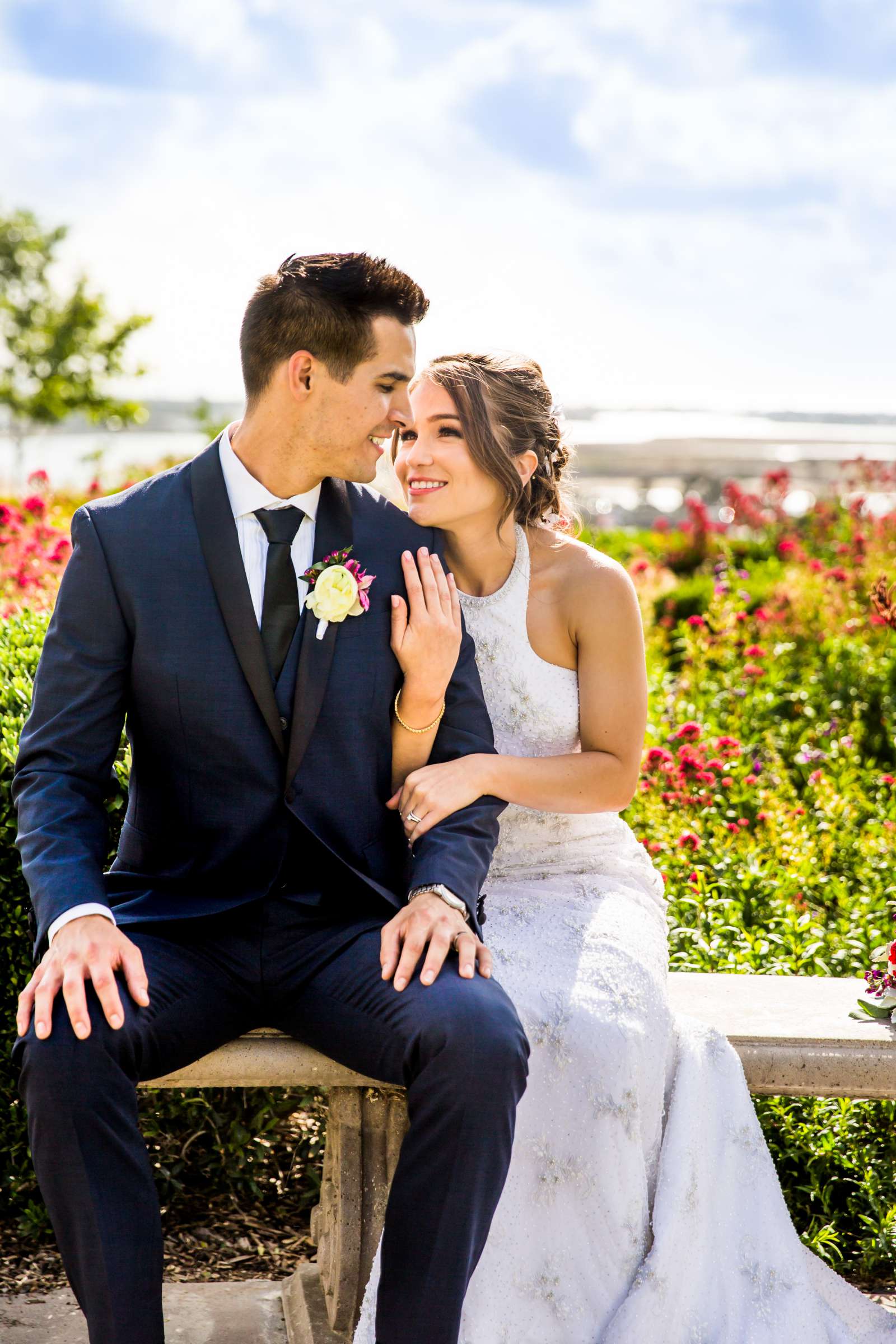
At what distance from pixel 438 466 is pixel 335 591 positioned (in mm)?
690

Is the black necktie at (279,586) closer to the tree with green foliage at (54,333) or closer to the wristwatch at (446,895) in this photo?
the wristwatch at (446,895)

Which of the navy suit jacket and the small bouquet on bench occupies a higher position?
the navy suit jacket

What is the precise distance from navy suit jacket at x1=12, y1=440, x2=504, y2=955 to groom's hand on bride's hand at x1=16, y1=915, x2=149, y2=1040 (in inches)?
8.2

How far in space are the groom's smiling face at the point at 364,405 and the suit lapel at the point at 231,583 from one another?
25 centimetres

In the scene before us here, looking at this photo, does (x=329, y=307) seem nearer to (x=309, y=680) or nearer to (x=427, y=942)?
(x=309, y=680)

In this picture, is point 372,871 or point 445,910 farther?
point 372,871

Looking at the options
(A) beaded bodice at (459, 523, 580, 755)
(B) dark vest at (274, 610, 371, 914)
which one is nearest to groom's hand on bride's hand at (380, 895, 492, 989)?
(B) dark vest at (274, 610, 371, 914)

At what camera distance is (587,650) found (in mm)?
3227

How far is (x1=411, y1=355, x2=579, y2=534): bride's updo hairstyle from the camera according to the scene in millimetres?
3180

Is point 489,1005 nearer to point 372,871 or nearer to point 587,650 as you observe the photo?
point 372,871

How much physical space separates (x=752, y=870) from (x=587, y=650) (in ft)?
4.37

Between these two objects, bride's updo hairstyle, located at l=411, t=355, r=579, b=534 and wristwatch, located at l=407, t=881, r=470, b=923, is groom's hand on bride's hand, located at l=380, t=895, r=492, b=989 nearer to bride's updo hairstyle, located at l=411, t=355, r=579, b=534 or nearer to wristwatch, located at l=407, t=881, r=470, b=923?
wristwatch, located at l=407, t=881, r=470, b=923

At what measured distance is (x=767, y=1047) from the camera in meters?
2.76

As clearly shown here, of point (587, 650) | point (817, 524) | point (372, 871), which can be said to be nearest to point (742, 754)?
point (587, 650)
